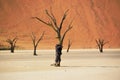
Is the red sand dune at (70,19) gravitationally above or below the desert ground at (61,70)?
above

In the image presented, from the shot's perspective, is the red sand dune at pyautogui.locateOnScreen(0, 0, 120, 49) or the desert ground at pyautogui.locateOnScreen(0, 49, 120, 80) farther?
the red sand dune at pyautogui.locateOnScreen(0, 0, 120, 49)

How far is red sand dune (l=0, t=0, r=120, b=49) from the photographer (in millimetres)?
97375

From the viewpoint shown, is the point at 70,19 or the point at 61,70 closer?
the point at 61,70

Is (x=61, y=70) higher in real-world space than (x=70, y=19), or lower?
lower

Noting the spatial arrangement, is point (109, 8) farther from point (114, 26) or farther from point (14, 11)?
point (14, 11)

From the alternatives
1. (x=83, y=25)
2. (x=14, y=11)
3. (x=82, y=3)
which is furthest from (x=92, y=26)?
(x=14, y=11)

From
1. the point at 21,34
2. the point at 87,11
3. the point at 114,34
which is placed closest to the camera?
the point at 21,34

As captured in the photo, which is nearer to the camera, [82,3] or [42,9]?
[42,9]

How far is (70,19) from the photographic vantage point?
109875 millimetres

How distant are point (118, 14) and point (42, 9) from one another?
22.8 metres

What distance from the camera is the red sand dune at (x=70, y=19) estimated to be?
97375mm

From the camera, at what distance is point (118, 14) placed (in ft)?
396

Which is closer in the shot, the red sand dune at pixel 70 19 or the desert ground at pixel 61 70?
the desert ground at pixel 61 70

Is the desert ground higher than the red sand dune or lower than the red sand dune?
lower
